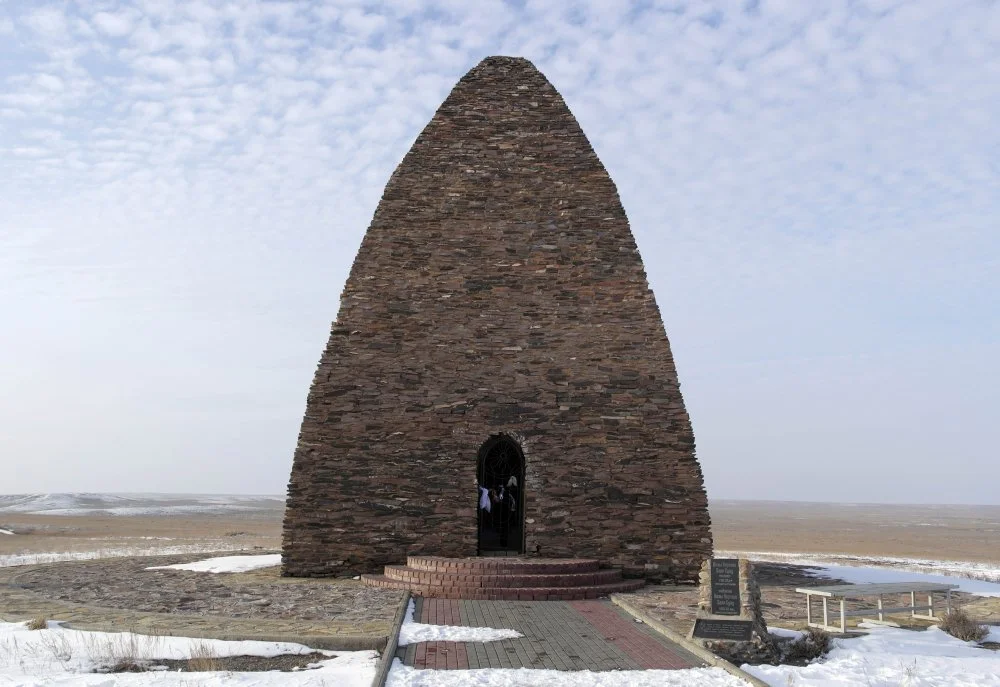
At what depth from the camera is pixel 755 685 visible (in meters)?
7.25

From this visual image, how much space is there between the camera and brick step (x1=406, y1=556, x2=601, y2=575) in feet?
45.3

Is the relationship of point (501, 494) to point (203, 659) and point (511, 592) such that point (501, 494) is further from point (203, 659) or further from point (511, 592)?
point (203, 659)

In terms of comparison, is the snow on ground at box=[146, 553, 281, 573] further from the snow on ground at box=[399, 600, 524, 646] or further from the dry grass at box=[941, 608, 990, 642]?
the dry grass at box=[941, 608, 990, 642]

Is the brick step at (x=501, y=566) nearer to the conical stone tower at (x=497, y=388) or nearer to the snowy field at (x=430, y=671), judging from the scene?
the conical stone tower at (x=497, y=388)

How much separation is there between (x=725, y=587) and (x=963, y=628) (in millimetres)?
3108

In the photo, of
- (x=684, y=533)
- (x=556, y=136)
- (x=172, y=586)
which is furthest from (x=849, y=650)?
(x=556, y=136)

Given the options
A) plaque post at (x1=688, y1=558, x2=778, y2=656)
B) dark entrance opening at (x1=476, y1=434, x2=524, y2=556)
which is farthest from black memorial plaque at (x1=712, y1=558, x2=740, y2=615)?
dark entrance opening at (x1=476, y1=434, x2=524, y2=556)

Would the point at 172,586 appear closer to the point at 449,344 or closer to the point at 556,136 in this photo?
the point at 449,344

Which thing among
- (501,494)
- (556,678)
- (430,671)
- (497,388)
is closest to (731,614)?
(556,678)

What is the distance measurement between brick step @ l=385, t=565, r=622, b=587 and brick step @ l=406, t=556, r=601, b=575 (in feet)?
0.23

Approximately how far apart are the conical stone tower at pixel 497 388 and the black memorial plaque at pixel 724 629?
20.8 feet

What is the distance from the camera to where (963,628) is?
10031 millimetres

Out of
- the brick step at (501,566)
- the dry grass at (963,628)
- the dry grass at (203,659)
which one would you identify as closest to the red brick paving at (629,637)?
the brick step at (501,566)

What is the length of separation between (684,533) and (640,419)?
221 cm
